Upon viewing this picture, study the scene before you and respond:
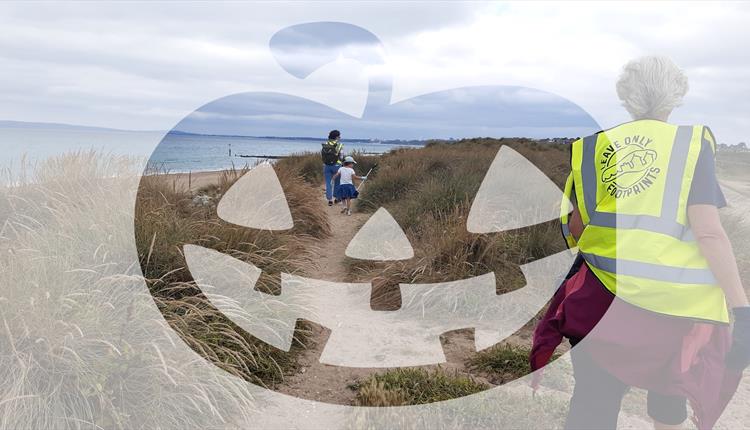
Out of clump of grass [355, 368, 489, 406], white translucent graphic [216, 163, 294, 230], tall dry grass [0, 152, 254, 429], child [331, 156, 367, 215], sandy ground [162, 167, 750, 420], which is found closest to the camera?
tall dry grass [0, 152, 254, 429]

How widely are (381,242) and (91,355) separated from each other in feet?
15.6

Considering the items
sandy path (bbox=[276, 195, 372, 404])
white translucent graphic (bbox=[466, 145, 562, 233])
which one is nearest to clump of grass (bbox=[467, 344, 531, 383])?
sandy path (bbox=[276, 195, 372, 404])

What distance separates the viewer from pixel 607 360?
81.4 inches

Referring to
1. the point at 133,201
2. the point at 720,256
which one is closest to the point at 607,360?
the point at 720,256

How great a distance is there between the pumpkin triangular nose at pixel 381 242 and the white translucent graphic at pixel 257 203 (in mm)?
1068

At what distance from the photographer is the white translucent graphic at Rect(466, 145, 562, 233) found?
6852 mm

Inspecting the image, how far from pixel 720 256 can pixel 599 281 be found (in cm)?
44

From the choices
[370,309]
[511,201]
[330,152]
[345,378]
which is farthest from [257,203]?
[330,152]

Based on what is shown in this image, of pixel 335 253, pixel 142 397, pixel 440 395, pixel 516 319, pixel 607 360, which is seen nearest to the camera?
pixel 607 360

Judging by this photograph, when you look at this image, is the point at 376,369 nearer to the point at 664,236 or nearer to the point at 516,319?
the point at 516,319

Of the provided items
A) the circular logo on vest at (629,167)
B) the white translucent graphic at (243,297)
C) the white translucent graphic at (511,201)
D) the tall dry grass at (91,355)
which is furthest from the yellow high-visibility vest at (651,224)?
the white translucent graphic at (511,201)

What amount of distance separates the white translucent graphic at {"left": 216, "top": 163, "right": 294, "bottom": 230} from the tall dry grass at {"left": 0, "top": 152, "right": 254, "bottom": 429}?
2.21 m
